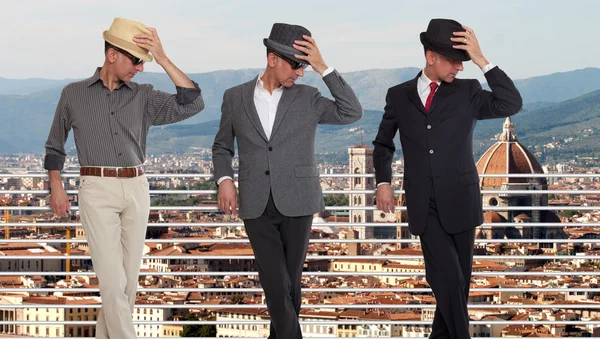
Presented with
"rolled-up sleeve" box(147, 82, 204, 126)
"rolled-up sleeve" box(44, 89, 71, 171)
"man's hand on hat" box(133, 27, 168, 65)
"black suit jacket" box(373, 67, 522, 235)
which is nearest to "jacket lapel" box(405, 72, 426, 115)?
"black suit jacket" box(373, 67, 522, 235)

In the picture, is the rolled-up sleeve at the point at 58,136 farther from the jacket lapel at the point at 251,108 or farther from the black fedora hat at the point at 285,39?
the black fedora hat at the point at 285,39

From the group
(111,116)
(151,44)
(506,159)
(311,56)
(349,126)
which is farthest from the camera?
(349,126)

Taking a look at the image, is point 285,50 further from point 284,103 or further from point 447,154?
point 447,154

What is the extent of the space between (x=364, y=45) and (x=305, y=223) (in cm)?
11739

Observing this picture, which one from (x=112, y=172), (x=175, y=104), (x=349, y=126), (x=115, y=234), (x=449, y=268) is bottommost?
(x=449, y=268)

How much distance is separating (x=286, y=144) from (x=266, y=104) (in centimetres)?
16

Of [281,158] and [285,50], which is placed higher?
[285,50]

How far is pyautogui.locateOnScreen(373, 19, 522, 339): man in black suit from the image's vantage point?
304 centimetres

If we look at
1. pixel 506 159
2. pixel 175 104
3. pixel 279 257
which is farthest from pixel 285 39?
pixel 506 159

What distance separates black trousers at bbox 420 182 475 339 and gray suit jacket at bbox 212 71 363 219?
1.22ft

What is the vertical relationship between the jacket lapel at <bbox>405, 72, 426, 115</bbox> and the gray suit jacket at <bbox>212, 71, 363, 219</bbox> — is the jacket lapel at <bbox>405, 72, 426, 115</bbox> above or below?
above

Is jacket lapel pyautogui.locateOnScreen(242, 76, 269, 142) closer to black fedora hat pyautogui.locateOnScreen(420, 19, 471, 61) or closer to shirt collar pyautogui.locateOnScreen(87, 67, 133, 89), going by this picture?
shirt collar pyautogui.locateOnScreen(87, 67, 133, 89)

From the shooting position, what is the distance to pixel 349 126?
127438 millimetres

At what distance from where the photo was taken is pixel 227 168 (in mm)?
3164
